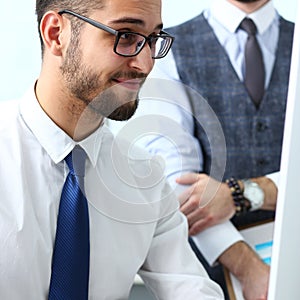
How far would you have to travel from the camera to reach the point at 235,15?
1.42 metres

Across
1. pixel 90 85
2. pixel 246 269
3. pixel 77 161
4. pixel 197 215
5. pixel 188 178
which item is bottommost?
pixel 246 269

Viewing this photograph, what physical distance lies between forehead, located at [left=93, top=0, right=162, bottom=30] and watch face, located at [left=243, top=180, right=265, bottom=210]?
1.79 ft

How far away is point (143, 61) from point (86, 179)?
198 mm

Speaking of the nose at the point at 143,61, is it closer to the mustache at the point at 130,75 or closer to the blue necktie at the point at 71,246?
the mustache at the point at 130,75

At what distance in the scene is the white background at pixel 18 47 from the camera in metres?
1.37

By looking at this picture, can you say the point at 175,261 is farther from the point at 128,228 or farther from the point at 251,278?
the point at 251,278

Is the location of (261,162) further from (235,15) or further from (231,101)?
(235,15)

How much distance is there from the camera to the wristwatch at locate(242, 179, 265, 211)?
141 centimetres

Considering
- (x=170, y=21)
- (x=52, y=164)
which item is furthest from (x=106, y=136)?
(x=170, y=21)

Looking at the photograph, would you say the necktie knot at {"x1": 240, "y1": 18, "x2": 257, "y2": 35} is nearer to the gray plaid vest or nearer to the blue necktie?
the gray plaid vest

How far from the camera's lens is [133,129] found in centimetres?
93

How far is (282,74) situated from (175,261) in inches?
23.4

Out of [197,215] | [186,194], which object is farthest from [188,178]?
[197,215]

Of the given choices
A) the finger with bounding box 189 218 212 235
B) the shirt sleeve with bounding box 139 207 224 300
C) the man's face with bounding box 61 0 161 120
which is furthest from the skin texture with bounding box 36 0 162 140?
the finger with bounding box 189 218 212 235
